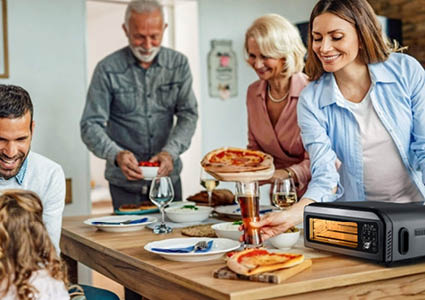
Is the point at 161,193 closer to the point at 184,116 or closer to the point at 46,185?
the point at 46,185

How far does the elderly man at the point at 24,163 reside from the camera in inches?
78.3

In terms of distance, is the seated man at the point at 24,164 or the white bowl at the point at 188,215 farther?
the white bowl at the point at 188,215

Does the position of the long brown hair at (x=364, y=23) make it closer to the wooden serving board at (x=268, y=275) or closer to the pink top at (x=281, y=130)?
the pink top at (x=281, y=130)

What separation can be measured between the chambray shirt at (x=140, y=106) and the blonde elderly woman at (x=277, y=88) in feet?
2.12

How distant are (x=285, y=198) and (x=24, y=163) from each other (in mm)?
942

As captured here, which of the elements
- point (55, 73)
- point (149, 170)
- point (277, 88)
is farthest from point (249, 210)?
point (55, 73)

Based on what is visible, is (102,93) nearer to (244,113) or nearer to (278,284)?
(244,113)

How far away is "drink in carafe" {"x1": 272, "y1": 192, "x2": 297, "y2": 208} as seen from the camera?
7.23 feet

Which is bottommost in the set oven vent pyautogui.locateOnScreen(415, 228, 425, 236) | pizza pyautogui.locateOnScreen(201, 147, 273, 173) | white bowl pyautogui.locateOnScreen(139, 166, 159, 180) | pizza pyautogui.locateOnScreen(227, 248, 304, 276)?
pizza pyautogui.locateOnScreen(227, 248, 304, 276)

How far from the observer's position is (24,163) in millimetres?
2107

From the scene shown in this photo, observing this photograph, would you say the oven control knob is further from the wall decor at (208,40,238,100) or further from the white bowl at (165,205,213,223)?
the wall decor at (208,40,238,100)

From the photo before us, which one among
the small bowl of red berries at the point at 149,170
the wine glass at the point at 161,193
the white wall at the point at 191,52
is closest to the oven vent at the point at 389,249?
the wine glass at the point at 161,193

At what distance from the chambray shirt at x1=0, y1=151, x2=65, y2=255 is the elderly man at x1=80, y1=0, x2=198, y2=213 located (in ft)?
4.42

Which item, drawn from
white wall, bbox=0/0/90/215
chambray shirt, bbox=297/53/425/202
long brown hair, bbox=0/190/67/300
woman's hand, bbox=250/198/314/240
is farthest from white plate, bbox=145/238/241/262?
white wall, bbox=0/0/90/215
